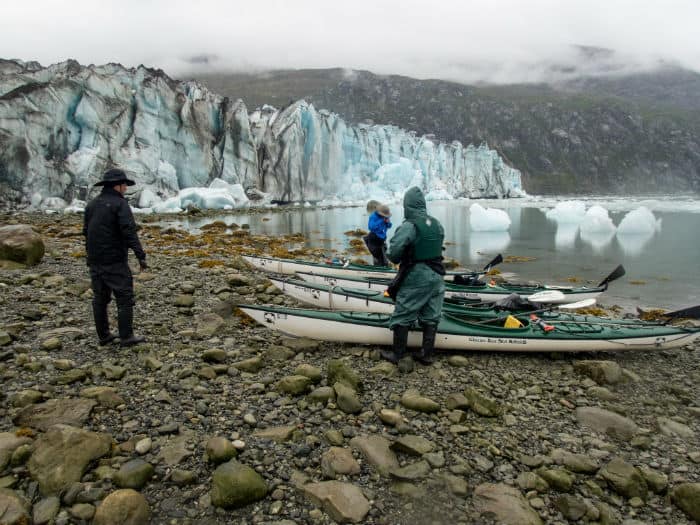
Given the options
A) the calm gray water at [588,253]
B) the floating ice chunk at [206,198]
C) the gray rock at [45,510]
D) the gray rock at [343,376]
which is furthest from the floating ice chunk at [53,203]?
the gray rock at [45,510]

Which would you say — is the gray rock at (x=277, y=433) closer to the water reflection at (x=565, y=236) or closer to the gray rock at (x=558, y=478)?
the gray rock at (x=558, y=478)

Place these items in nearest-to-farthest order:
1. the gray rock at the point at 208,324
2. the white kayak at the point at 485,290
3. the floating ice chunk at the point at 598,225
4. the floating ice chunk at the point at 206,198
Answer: the gray rock at the point at 208,324 → the white kayak at the point at 485,290 → the floating ice chunk at the point at 598,225 → the floating ice chunk at the point at 206,198

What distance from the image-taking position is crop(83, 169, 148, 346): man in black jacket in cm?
459

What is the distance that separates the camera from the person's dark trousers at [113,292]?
467cm

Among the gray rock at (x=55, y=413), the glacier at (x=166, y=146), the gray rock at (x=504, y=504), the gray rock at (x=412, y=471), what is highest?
the glacier at (x=166, y=146)

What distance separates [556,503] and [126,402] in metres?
3.40

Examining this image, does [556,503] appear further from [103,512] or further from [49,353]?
[49,353]

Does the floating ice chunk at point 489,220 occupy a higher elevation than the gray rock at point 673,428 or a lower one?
higher

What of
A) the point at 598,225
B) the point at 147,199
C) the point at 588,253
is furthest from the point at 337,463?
the point at 147,199

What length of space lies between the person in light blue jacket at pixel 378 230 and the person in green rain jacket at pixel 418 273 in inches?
155

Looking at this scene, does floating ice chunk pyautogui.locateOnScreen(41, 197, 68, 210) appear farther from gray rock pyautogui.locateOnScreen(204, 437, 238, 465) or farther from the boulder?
gray rock pyautogui.locateOnScreen(204, 437, 238, 465)

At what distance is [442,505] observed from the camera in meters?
2.85

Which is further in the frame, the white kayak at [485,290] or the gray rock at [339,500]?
the white kayak at [485,290]

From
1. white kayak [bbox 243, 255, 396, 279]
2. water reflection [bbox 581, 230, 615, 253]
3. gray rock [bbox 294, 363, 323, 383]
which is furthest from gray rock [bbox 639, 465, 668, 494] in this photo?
water reflection [bbox 581, 230, 615, 253]
